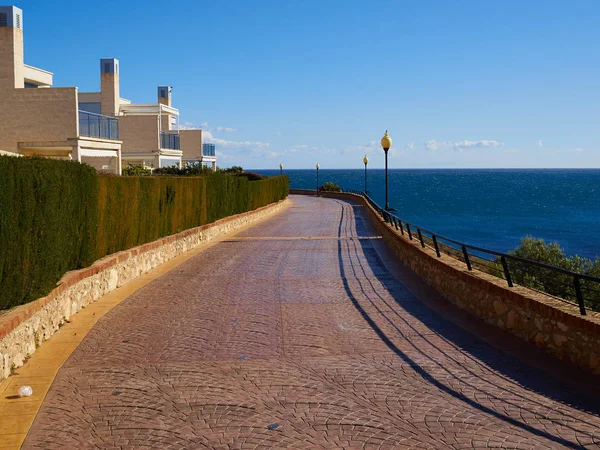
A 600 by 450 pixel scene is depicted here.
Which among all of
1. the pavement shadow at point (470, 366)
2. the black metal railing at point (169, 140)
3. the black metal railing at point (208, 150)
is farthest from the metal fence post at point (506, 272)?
the black metal railing at point (208, 150)

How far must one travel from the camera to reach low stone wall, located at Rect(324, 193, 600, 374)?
818 cm

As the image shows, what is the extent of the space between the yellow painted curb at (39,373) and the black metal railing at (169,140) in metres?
34.0

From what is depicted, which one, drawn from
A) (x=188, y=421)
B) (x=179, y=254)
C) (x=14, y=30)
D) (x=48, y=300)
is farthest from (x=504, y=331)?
(x=14, y=30)

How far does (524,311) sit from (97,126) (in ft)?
86.3

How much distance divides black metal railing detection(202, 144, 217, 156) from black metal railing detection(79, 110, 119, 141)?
26.2m

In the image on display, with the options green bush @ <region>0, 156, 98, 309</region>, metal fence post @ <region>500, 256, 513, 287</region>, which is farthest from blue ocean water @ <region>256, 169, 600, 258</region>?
green bush @ <region>0, 156, 98, 309</region>

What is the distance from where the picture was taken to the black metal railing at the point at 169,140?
155 feet

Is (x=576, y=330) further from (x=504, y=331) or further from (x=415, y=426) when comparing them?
(x=415, y=426)

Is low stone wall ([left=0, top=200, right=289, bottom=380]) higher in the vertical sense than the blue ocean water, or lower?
higher

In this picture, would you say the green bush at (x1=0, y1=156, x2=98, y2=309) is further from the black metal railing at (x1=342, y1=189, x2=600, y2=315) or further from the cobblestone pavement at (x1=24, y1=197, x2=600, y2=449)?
the black metal railing at (x1=342, y1=189, x2=600, y2=315)

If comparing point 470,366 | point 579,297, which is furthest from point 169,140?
point 579,297

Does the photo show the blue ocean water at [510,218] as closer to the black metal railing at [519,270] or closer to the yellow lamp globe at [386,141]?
the yellow lamp globe at [386,141]

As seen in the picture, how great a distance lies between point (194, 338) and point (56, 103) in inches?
867

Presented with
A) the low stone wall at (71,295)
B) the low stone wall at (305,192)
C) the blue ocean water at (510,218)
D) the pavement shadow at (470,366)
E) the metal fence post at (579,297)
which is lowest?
the blue ocean water at (510,218)
